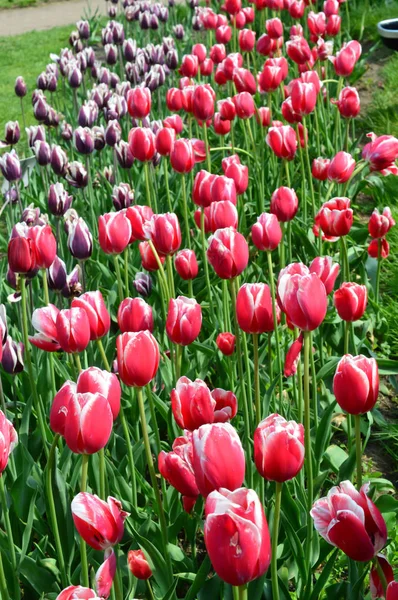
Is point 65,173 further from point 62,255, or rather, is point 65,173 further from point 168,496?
point 168,496

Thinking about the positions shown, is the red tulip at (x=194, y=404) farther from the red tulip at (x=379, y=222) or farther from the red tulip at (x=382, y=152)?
the red tulip at (x=382, y=152)

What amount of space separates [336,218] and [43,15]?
30.3 ft

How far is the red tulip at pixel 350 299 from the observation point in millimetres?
1917

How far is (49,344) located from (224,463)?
0.88 metres

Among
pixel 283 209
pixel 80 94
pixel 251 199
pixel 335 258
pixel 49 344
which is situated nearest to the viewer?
pixel 49 344

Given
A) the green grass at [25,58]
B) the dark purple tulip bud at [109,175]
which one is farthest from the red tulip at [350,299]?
the green grass at [25,58]

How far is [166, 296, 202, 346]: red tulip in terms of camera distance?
5.96 feet

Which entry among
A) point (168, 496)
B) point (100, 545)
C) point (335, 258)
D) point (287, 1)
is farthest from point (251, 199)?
point (100, 545)

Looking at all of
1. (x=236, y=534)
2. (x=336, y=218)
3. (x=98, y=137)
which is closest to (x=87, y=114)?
(x=98, y=137)

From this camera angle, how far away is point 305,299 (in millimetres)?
1569

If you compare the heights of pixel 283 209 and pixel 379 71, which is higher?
pixel 283 209

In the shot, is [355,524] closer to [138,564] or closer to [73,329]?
[138,564]

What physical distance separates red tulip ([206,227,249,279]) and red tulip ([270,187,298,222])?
557mm

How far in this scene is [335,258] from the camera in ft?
11.5
